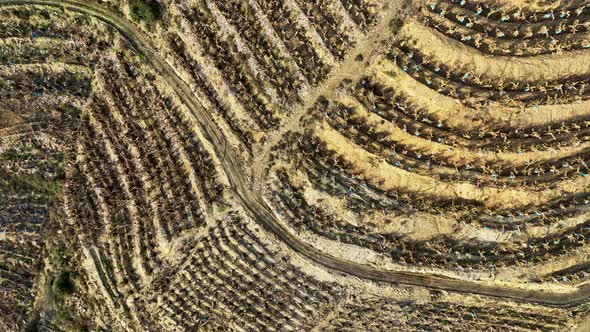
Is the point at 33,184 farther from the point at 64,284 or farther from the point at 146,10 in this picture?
the point at 146,10

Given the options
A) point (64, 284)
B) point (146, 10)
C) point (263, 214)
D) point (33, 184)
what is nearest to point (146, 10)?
point (146, 10)

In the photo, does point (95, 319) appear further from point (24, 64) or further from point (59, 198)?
point (24, 64)

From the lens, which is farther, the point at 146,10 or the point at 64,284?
the point at 64,284

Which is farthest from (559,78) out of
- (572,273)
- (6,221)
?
(6,221)

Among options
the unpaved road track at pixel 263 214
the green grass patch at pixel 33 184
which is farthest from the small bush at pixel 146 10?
the green grass patch at pixel 33 184

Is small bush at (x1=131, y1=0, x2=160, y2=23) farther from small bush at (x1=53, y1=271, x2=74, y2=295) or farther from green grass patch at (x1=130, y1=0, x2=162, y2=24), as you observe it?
small bush at (x1=53, y1=271, x2=74, y2=295)

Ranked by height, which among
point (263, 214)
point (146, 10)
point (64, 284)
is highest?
point (146, 10)

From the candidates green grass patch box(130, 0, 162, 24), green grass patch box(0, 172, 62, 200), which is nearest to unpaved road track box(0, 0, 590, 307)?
green grass patch box(130, 0, 162, 24)
